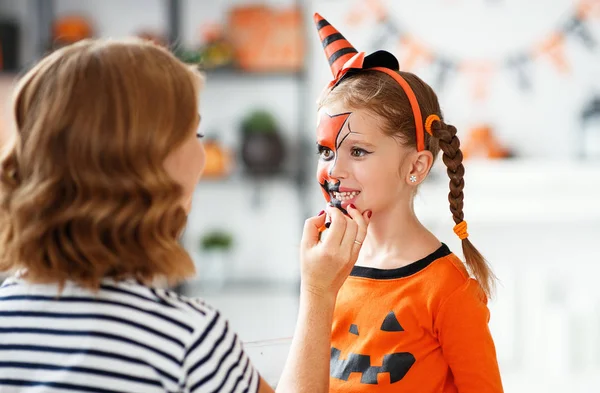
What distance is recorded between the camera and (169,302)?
909mm

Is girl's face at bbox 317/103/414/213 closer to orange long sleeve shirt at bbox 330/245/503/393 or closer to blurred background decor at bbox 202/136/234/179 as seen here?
orange long sleeve shirt at bbox 330/245/503/393

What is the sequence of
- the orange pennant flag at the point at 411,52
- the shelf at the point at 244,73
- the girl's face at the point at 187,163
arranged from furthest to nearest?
the shelf at the point at 244,73 < the orange pennant flag at the point at 411,52 < the girl's face at the point at 187,163

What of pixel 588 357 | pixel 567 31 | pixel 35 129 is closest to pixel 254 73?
pixel 567 31

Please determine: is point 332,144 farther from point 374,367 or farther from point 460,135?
point 460,135

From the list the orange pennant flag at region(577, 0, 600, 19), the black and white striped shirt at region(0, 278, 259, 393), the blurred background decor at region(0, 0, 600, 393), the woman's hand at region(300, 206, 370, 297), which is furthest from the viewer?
the orange pennant flag at region(577, 0, 600, 19)

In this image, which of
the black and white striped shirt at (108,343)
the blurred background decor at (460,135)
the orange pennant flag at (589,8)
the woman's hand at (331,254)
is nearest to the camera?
the black and white striped shirt at (108,343)

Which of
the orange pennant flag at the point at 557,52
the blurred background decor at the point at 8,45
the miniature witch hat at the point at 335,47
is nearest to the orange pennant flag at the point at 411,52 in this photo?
the orange pennant flag at the point at 557,52

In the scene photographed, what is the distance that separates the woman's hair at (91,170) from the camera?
2.90 ft

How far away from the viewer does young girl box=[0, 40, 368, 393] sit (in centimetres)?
87

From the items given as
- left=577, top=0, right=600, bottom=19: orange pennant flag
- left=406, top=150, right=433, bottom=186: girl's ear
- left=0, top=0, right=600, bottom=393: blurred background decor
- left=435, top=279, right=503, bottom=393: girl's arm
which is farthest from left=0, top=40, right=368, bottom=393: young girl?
left=577, top=0, right=600, bottom=19: orange pennant flag

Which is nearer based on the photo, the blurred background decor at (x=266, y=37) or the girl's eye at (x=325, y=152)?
the girl's eye at (x=325, y=152)

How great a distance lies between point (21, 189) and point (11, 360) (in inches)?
8.0

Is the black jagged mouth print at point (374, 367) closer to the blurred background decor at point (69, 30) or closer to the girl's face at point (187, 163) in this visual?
the girl's face at point (187, 163)

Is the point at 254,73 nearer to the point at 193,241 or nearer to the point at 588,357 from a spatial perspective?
the point at 193,241
